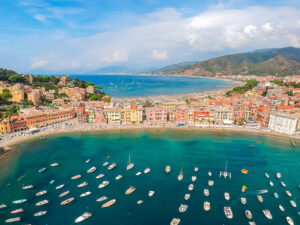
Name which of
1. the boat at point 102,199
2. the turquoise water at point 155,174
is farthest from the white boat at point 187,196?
the boat at point 102,199

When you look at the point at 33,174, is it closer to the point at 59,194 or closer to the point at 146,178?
the point at 59,194

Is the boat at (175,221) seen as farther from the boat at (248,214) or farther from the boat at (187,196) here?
the boat at (248,214)

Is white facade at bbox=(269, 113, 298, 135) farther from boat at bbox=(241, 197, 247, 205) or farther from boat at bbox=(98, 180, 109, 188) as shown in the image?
boat at bbox=(98, 180, 109, 188)

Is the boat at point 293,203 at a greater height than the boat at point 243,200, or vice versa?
the boat at point 243,200

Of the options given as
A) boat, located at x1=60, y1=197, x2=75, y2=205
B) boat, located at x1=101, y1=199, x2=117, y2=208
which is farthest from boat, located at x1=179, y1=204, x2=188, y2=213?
boat, located at x1=60, y1=197, x2=75, y2=205

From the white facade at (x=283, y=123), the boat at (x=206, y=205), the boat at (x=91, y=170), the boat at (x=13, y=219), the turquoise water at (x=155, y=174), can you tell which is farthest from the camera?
the white facade at (x=283, y=123)

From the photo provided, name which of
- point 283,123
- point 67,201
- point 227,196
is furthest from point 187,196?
point 283,123

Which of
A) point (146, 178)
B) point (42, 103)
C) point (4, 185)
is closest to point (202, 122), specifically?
point (146, 178)
